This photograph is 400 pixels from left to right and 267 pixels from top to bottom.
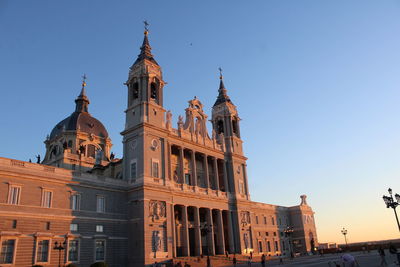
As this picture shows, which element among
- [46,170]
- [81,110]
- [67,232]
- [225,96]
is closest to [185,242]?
A: [67,232]

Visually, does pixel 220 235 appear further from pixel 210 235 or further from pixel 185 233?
pixel 185 233

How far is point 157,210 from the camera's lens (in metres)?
43.8

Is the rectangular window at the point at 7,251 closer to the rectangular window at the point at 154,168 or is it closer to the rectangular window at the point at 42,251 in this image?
the rectangular window at the point at 42,251

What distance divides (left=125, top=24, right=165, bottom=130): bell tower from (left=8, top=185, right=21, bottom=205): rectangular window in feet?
56.0

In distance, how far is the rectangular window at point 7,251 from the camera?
105 feet

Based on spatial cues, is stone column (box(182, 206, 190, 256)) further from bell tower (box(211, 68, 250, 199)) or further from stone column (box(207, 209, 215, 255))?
bell tower (box(211, 68, 250, 199))

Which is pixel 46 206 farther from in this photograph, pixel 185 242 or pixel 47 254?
pixel 185 242

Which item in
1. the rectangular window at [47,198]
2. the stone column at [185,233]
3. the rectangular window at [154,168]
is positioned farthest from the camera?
the stone column at [185,233]

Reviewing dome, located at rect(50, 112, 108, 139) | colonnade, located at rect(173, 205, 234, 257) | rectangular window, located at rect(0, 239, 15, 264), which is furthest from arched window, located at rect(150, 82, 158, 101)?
dome, located at rect(50, 112, 108, 139)

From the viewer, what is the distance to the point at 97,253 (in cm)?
3906

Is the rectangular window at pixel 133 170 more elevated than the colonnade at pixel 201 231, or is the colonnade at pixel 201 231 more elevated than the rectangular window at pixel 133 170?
the rectangular window at pixel 133 170

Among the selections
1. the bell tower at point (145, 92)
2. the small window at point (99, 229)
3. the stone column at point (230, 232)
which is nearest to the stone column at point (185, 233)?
the stone column at point (230, 232)

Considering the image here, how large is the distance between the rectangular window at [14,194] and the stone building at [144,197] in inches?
3.8

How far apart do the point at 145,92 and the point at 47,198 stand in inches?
764
